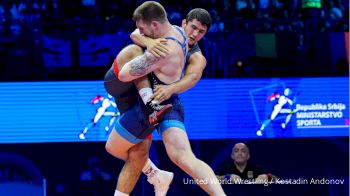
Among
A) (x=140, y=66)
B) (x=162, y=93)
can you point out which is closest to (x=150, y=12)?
(x=140, y=66)

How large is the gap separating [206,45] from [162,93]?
4917 mm

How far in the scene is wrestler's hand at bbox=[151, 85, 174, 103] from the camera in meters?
4.57

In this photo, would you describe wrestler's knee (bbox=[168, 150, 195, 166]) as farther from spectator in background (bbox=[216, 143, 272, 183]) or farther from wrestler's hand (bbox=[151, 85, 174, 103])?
spectator in background (bbox=[216, 143, 272, 183])

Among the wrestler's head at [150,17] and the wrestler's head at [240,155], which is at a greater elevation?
the wrestler's head at [150,17]

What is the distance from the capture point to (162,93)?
15.0 feet

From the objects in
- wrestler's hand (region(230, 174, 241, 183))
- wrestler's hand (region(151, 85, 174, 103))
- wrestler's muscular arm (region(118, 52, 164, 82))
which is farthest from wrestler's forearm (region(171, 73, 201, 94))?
wrestler's hand (region(230, 174, 241, 183))

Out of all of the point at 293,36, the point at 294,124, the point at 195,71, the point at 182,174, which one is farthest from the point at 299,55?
the point at 195,71

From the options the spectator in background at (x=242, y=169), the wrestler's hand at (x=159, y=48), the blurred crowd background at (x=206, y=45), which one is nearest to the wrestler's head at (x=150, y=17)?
the wrestler's hand at (x=159, y=48)

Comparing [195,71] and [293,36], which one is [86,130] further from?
[195,71]

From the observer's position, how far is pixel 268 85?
948 cm

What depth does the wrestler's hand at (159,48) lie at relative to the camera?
4453mm

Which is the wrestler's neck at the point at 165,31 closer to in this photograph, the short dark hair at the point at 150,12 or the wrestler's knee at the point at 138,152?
the short dark hair at the point at 150,12

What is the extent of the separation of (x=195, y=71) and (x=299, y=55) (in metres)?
5.15

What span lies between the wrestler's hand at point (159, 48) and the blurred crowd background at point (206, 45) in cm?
475
